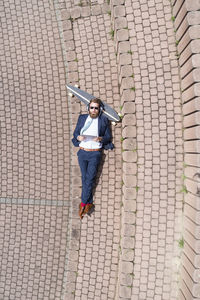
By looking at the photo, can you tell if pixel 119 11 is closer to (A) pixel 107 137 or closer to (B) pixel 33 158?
(A) pixel 107 137

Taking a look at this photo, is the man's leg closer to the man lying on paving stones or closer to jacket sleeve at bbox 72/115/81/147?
A: the man lying on paving stones

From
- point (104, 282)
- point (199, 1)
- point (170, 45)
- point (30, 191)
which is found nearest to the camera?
point (199, 1)

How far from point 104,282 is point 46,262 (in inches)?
62.3

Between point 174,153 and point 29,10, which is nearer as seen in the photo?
point 174,153

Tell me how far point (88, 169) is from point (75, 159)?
23.3 inches

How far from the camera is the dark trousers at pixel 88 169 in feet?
18.2

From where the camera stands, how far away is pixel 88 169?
220 inches

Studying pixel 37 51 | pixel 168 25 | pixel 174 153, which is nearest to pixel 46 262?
pixel 174 153

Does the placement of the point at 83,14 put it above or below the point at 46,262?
above

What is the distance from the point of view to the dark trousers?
554 centimetres

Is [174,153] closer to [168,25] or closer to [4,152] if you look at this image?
[168,25]

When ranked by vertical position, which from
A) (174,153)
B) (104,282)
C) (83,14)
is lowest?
(104,282)

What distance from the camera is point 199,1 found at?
4512 millimetres

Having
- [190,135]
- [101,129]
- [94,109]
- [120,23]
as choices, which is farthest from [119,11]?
[190,135]
